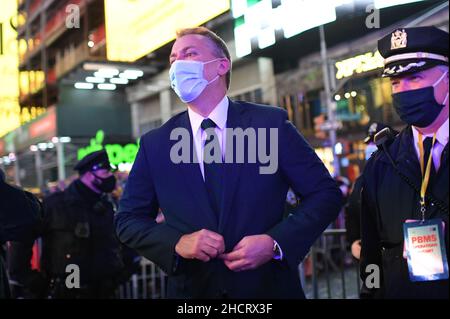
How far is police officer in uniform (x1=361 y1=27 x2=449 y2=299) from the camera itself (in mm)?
1835

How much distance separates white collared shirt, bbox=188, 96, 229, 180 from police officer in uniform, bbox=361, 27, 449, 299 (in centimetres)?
69

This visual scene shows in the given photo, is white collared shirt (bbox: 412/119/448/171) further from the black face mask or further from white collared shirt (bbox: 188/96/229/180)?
the black face mask

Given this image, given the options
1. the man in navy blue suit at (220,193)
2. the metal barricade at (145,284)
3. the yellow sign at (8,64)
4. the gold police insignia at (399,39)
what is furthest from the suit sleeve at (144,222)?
the metal barricade at (145,284)

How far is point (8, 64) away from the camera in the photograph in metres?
4.96

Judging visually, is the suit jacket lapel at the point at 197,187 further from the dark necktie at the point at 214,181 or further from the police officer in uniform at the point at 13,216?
the police officer in uniform at the point at 13,216

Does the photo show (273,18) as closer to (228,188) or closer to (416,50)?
(416,50)

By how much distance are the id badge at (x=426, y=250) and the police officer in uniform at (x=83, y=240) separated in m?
3.05

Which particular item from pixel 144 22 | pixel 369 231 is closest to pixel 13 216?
pixel 369 231

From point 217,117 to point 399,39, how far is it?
2.71 feet

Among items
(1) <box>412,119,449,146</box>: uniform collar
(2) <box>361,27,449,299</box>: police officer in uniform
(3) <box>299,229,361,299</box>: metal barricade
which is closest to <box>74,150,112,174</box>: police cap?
(3) <box>299,229,361,299</box>: metal barricade

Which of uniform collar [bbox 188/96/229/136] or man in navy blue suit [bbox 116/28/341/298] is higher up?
uniform collar [bbox 188/96/229/136]

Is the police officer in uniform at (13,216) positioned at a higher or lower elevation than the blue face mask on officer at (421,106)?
lower

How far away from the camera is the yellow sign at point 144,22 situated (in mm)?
4238
